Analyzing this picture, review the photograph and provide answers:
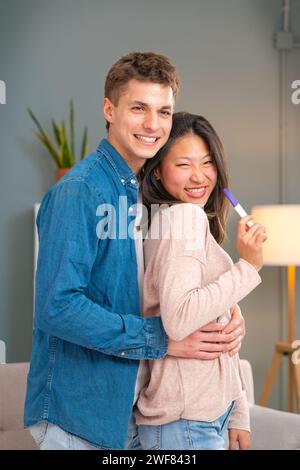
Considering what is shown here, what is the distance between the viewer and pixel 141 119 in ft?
4.85

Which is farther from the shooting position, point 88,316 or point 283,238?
point 283,238

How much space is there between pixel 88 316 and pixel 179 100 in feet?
10.6

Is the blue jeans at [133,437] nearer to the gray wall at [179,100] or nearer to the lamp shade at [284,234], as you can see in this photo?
the lamp shade at [284,234]

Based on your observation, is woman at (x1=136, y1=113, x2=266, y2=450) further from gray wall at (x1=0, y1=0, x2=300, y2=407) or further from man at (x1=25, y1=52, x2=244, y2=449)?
gray wall at (x1=0, y1=0, x2=300, y2=407)

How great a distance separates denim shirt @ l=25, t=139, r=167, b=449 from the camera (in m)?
1.33

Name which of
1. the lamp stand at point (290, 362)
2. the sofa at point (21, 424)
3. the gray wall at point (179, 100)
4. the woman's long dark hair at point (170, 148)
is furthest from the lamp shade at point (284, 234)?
the woman's long dark hair at point (170, 148)

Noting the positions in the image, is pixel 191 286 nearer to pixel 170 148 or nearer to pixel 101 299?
pixel 101 299

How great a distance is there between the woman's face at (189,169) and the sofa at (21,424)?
3.69ft

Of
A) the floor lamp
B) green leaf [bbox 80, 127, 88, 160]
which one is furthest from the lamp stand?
green leaf [bbox 80, 127, 88, 160]

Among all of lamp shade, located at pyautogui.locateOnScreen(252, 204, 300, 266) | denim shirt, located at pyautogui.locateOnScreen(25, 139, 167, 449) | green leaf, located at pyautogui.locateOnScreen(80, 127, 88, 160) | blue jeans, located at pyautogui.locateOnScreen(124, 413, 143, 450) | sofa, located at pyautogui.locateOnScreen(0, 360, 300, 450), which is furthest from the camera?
green leaf, located at pyautogui.locateOnScreen(80, 127, 88, 160)

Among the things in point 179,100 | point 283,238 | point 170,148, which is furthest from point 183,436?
point 179,100

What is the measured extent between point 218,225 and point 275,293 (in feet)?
9.52

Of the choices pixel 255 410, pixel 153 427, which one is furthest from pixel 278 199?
pixel 153 427

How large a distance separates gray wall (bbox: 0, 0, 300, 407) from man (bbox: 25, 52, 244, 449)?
8.76 feet
